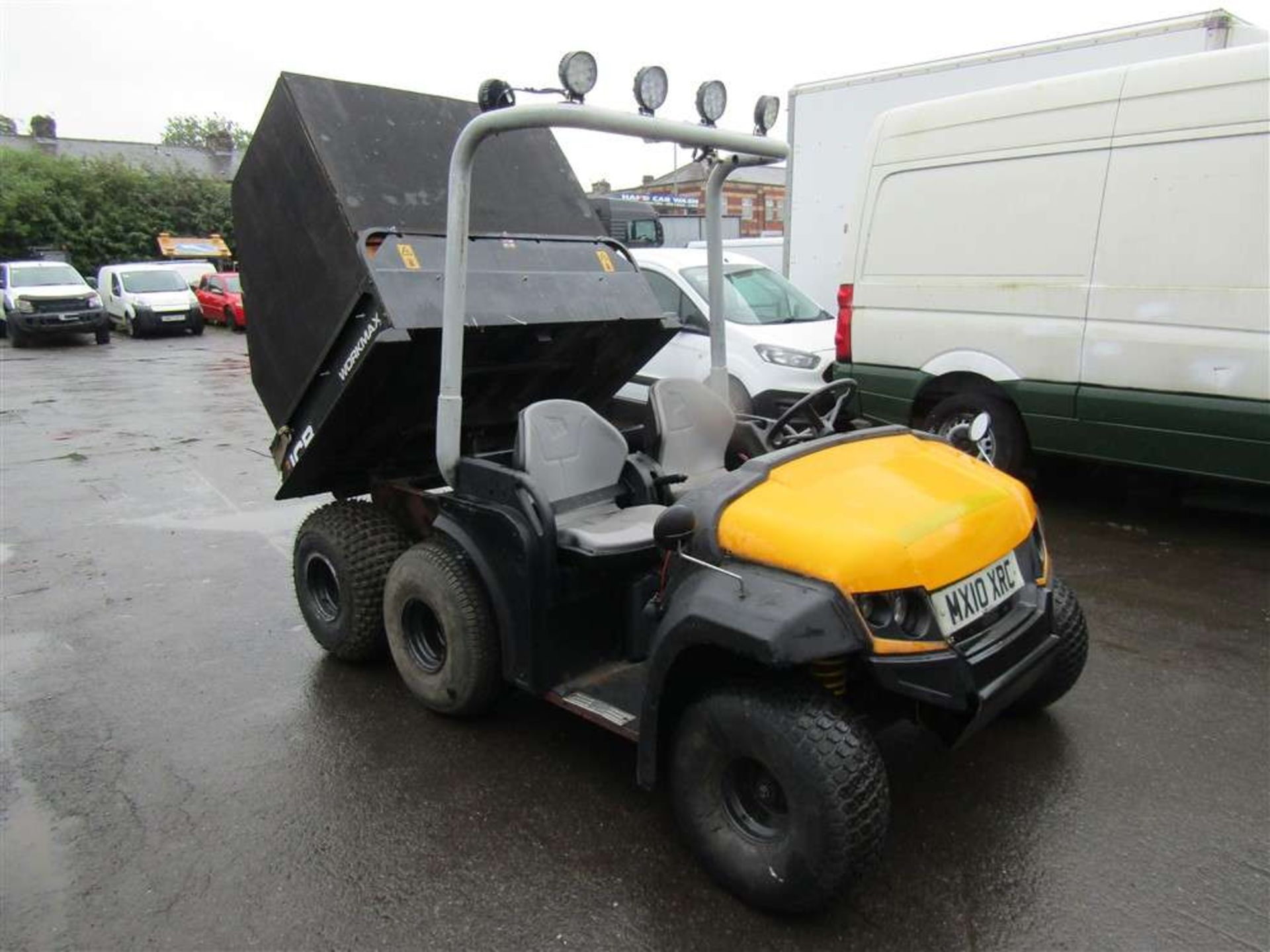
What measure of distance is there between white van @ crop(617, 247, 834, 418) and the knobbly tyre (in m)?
3.05

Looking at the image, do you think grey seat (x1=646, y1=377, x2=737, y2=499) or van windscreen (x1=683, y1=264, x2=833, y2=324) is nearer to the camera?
grey seat (x1=646, y1=377, x2=737, y2=499)

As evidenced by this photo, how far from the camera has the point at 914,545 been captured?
251 cm

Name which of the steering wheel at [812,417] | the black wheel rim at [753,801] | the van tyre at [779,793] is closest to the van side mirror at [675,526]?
the van tyre at [779,793]

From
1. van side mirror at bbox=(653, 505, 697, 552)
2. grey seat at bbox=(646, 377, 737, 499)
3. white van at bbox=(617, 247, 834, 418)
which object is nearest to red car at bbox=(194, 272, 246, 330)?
white van at bbox=(617, 247, 834, 418)

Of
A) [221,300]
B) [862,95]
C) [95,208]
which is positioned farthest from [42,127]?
[862,95]

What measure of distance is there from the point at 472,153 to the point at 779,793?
2.25 m

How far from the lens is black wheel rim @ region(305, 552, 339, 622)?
14.0 ft

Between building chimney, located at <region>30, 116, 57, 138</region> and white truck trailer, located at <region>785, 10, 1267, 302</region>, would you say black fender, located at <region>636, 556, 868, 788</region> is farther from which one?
building chimney, located at <region>30, 116, 57, 138</region>

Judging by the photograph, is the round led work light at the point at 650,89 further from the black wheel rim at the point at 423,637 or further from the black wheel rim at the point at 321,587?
the black wheel rim at the point at 321,587

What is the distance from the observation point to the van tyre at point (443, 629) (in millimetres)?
3416

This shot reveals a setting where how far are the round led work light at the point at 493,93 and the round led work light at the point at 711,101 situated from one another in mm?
711

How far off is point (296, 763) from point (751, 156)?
2965 mm

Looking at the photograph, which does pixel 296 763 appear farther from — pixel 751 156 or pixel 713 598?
pixel 751 156

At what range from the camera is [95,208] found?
31.7 meters
